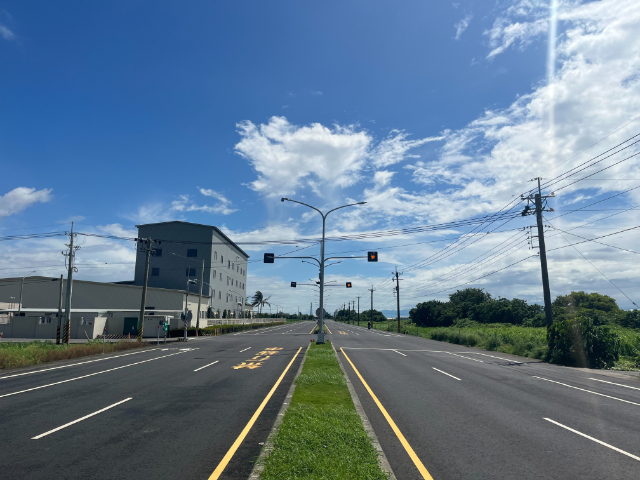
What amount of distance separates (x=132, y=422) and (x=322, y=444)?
4.50m

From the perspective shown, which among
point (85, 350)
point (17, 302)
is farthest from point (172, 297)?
point (85, 350)

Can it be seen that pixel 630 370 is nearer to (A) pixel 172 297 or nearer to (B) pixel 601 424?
(B) pixel 601 424

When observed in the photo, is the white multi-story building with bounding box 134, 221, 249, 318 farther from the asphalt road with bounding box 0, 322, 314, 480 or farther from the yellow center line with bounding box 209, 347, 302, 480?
the yellow center line with bounding box 209, 347, 302, 480

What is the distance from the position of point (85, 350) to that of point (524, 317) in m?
79.5

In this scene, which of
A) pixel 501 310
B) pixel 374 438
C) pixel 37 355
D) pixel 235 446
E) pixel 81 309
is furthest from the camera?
pixel 501 310

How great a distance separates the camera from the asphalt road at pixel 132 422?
6180 mm

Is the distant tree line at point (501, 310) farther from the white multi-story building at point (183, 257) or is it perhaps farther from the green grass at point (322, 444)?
the green grass at point (322, 444)

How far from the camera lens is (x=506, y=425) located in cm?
884

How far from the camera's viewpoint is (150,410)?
991 cm

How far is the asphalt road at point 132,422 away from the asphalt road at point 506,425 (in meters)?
2.86

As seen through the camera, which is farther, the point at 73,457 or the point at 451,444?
the point at 451,444

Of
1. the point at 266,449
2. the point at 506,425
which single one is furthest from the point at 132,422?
the point at 506,425

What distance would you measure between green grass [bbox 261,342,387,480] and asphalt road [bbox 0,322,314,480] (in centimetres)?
50

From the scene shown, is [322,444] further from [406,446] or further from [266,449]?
[406,446]
